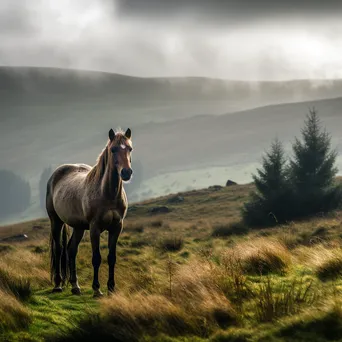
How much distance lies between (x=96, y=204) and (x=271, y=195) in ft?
95.8

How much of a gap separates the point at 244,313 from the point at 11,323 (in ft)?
10.2

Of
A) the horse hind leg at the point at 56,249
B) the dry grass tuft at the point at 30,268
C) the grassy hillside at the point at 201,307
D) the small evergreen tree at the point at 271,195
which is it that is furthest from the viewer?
the small evergreen tree at the point at 271,195

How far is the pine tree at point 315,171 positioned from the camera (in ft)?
124

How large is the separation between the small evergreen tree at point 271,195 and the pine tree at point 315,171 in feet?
3.38

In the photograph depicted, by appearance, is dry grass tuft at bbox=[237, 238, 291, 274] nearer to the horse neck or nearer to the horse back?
the horse neck

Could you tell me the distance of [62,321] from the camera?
290 inches

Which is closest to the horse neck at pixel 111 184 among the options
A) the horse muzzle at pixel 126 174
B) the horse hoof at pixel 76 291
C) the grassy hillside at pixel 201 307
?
the horse muzzle at pixel 126 174

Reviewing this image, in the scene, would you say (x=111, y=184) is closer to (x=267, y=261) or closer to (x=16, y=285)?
(x=16, y=285)

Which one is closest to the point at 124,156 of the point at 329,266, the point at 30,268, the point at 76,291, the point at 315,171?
the point at 76,291

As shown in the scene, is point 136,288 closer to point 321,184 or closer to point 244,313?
point 244,313

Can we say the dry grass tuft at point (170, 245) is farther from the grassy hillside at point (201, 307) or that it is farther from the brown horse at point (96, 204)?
the grassy hillside at point (201, 307)

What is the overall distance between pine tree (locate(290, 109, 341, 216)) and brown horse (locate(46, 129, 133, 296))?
28843 millimetres

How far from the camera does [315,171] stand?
3950 centimetres

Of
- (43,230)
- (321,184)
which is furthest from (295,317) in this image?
(43,230)
